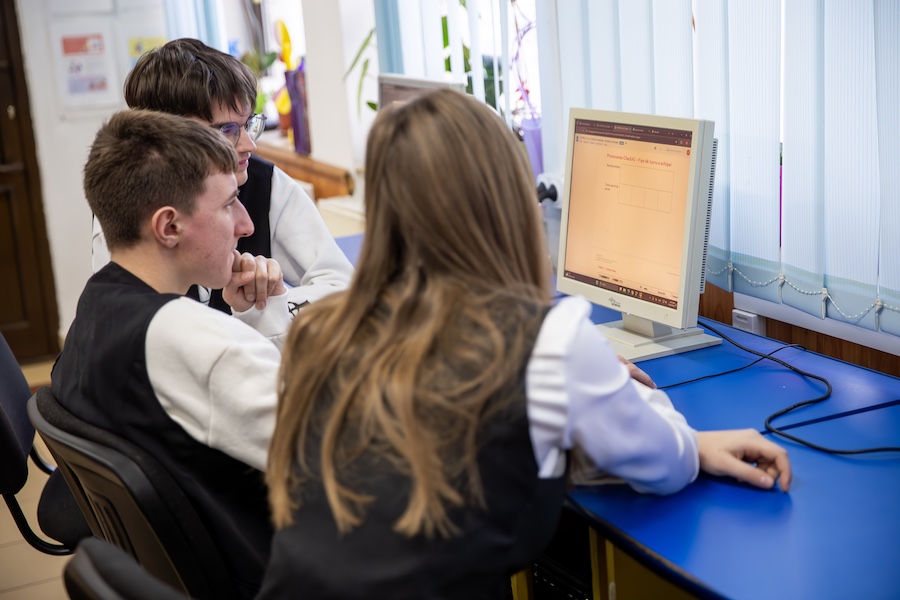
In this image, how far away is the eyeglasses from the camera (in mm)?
1893

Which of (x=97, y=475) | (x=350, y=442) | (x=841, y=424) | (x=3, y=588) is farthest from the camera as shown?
(x=3, y=588)

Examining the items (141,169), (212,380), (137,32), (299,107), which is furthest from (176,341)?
(137,32)

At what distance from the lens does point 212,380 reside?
123 cm

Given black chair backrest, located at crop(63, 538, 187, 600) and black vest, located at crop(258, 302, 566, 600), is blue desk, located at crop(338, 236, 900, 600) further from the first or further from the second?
black chair backrest, located at crop(63, 538, 187, 600)

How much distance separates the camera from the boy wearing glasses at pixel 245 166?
1.87 meters

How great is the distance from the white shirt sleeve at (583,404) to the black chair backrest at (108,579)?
40 cm

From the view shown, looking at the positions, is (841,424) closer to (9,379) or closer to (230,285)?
(230,285)

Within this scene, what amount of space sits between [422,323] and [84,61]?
3893mm

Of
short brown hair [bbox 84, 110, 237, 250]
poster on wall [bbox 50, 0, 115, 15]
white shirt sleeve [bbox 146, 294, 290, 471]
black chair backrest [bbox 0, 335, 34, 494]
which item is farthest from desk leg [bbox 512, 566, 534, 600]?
poster on wall [bbox 50, 0, 115, 15]

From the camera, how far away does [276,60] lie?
4820mm

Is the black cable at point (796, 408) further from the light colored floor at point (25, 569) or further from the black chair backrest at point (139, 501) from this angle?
the light colored floor at point (25, 569)

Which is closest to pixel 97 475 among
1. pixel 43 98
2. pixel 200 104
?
pixel 200 104

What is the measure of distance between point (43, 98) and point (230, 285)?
3.08m

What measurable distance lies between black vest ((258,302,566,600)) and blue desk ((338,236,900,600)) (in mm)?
254
